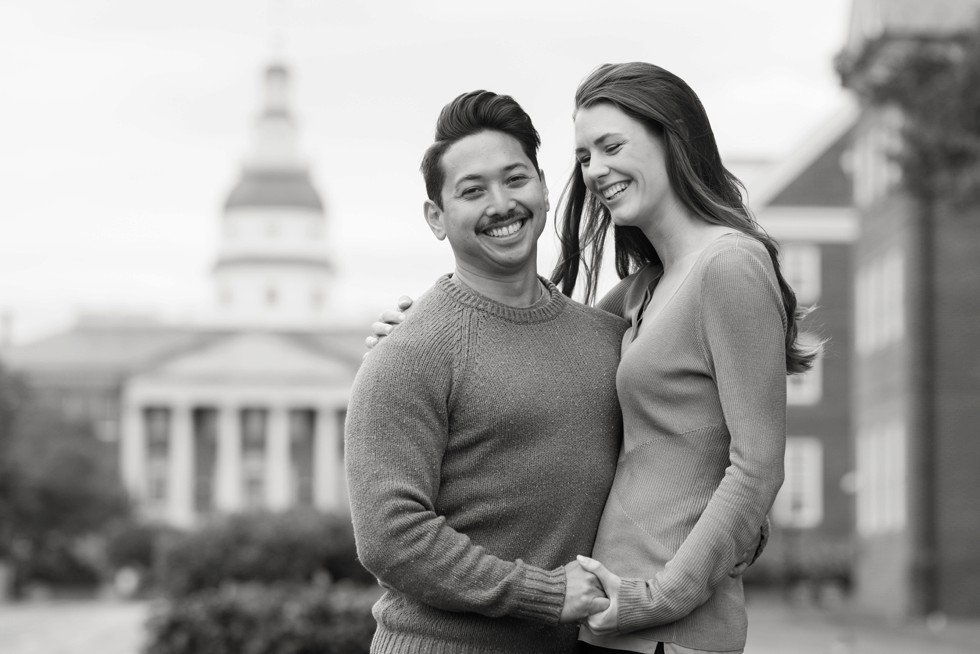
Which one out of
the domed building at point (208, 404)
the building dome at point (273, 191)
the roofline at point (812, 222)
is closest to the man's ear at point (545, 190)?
the roofline at point (812, 222)

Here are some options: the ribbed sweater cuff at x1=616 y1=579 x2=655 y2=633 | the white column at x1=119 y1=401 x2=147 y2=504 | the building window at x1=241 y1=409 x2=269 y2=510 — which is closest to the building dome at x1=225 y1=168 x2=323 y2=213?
the building window at x1=241 y1=409 x2=269 y2=510

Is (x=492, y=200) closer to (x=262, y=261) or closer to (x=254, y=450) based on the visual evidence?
(x=254, y=450)

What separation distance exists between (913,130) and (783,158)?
30377 millimetres

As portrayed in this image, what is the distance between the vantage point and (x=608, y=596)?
3.80 meters

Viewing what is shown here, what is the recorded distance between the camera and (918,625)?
26.3 m

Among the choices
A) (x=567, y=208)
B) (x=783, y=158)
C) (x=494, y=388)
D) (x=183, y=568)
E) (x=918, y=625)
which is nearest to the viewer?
(x=494, y=388)

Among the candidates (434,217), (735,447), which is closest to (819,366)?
(434,217)

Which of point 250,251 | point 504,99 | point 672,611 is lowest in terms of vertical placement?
point 250,251

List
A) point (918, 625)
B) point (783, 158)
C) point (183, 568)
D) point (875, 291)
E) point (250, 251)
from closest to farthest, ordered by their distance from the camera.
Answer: point (183, 568) → point (918, 625) → point (875, 291) → point (783, 158) → point (250, 251)

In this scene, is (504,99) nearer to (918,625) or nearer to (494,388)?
(494,388)

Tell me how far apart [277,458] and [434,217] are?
92.7m

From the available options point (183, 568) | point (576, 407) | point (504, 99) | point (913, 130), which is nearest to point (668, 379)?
point (576, 407)

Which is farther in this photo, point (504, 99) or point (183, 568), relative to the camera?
point (183, 568)

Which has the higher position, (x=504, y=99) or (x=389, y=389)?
(x=504, y=99)
